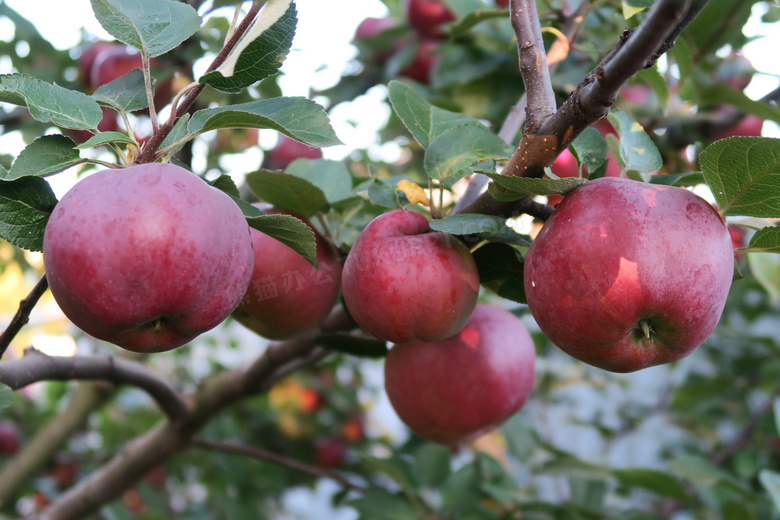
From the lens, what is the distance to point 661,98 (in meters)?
0.79

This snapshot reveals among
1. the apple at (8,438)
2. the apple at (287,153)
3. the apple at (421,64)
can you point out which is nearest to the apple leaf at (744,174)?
the apple at (421,64)

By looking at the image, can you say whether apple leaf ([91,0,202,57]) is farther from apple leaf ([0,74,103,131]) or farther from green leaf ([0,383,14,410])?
green leaf ([0,383,14,410])

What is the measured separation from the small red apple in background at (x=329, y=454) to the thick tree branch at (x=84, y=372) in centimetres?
103

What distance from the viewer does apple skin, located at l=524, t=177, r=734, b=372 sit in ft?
1.39

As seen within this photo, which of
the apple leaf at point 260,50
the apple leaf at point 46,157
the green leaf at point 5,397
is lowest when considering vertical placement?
the green leaf at point 5,397

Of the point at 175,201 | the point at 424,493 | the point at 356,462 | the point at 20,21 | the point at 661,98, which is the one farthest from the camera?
the point at 356,462

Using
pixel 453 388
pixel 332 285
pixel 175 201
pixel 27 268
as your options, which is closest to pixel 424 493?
pixel 453 388

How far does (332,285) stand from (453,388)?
188mm

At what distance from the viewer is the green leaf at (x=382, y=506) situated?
0.96 meters

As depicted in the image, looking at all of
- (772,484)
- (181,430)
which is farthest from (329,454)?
(772,484)

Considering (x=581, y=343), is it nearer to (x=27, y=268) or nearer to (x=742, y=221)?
(x=742, y=221)

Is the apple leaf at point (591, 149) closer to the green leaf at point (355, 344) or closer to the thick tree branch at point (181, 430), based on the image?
the green leaf at point (355, 344)

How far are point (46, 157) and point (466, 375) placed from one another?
0.48 meters

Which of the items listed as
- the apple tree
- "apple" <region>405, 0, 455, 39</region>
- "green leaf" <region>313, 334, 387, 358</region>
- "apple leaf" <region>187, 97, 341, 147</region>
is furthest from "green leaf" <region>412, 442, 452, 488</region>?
"apple" <region>405, 0, 455, 39</region>
